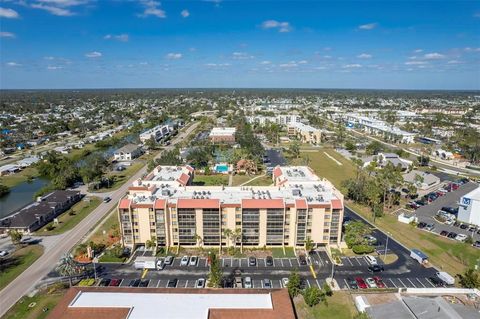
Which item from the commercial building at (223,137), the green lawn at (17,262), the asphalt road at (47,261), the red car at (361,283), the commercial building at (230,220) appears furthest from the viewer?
the commercial building at (223,137)

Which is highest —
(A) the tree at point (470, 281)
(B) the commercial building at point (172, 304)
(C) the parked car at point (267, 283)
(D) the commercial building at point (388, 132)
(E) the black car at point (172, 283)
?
(D) the commercial building at point (388, 132)

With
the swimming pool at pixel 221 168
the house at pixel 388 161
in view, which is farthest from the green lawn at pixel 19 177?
the house at pixel 388 161

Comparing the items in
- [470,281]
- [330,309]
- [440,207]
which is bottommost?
[330,309]

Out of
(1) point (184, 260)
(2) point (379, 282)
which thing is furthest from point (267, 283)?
(2) point (379, 282)

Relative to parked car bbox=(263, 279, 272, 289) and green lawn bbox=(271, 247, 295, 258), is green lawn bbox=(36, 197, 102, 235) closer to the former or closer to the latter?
green lawn bbox=(271, 247, 295, 258)

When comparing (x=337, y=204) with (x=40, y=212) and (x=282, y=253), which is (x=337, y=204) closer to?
(x=282, y=253)

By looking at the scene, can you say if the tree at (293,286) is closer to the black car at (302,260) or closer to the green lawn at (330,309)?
the green lawn at (330,309)
